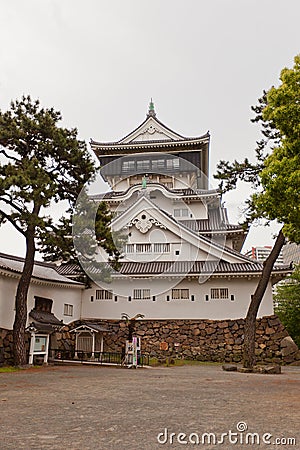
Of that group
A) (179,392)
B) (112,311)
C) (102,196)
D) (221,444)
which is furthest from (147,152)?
(221,444)

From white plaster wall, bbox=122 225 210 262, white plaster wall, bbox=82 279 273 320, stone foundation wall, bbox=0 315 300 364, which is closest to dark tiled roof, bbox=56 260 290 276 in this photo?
white plaster wall, bbox=122 225 210 262

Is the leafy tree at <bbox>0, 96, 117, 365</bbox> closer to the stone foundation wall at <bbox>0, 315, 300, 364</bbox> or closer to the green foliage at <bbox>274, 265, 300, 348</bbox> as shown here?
the stone foundation wall at <bbox>0, 315, 300, 364</bbox>

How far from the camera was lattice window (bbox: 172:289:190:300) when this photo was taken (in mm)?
22797

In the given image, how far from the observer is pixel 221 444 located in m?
4.43

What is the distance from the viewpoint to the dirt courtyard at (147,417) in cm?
447

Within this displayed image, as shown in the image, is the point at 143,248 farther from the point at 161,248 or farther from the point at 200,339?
the point at 200,339

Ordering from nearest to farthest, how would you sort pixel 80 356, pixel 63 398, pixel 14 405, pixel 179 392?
pixel 14 405 < pixel 63 398 < pixel 179 392 < pixel 80 356

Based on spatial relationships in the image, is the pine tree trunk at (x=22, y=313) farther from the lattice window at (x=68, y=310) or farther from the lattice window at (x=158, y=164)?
the lattice window at (x=158, y=164)

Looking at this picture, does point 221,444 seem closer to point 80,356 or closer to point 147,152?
point 80,356

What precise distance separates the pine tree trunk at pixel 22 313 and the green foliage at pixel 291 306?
17.6 metres

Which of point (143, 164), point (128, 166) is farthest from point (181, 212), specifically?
point (128, 166)

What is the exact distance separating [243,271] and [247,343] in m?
5.43

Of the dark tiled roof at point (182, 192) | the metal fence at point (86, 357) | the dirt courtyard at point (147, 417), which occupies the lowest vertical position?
the dirt courtyard at point (147, 417)

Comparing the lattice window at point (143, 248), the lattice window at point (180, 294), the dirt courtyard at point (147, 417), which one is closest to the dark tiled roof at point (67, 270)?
the lattice window at point (143, 248)
